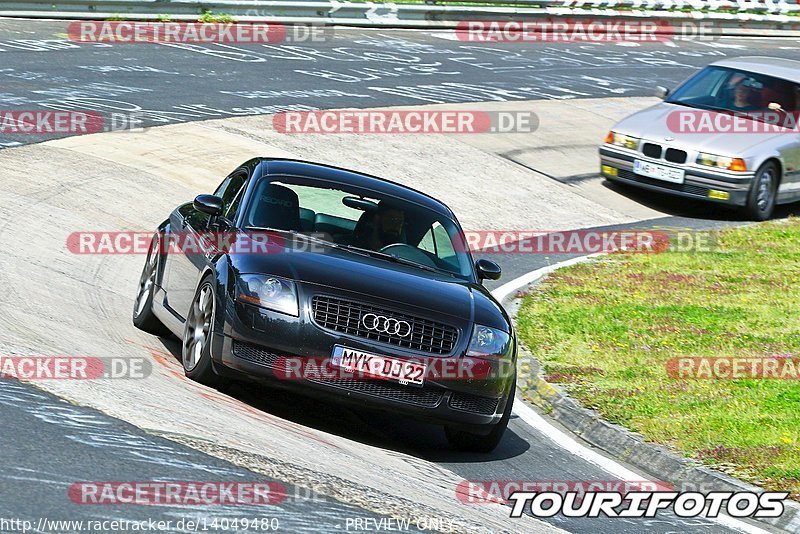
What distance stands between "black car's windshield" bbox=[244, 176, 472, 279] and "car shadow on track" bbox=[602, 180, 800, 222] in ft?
33.2

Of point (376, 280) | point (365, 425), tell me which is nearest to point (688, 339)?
point (365, 425)

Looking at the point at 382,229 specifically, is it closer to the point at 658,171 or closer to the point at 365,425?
the point at 365,425

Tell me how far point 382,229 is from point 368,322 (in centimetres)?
142

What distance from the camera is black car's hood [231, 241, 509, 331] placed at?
302 inches

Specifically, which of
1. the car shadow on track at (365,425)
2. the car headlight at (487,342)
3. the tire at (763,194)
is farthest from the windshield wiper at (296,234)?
the tire at (763,194)

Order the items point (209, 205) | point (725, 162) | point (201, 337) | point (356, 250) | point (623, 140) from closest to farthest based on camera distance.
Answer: point (201, 337), point (356, 250), point (209, 205), point (725, 162), point (623, 140)

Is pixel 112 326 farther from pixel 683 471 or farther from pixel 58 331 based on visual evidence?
pixel 683 471

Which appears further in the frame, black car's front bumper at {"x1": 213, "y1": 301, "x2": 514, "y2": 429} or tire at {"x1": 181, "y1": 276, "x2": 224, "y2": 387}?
tire at {"x1": 181, "y1": 276, "x2": 224, "y2": 387}

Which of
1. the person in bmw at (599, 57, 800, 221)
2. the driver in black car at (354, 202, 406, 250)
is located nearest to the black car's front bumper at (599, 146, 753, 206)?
the person in bmw at (599, 57, 800, 221)

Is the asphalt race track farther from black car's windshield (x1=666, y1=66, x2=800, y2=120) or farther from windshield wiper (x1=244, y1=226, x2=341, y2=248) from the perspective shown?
black car's windshield (x1=666, y1=66, x2=800, y2=120)

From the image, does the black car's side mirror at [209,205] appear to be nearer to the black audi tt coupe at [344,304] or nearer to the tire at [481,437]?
the black audi tt coupe at [344,304]

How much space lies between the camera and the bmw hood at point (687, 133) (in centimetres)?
1756

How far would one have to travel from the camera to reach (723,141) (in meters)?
17.7

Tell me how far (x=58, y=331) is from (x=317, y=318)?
6.23ft
